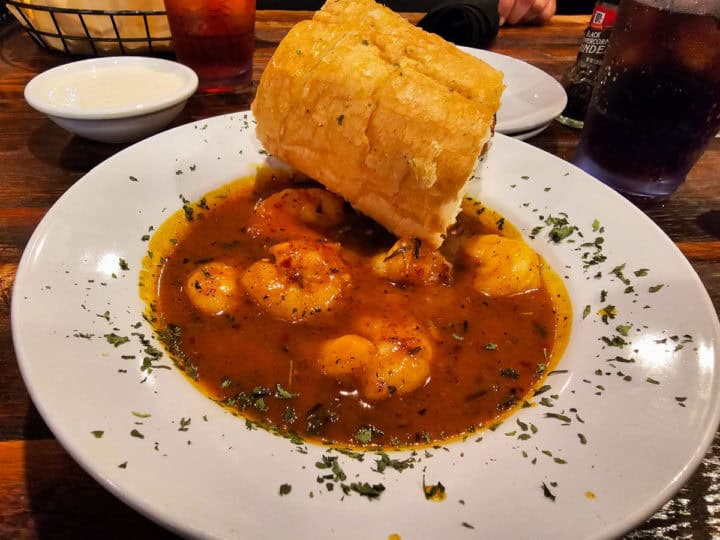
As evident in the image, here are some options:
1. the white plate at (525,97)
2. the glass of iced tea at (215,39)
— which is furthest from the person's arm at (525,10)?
the glass of iced tea at (215,39)

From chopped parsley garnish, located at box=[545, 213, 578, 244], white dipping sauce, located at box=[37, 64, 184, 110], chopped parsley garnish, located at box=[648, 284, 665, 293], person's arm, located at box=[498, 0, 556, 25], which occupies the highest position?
white dipping sauce, located at box=[37, 64, 184, 110]

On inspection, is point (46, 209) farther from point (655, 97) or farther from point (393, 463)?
point (655, 97)

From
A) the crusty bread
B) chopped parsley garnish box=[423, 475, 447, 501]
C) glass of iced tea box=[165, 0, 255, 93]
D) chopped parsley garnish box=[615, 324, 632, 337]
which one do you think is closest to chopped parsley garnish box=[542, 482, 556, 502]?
chopped parsley garnish box=[423, 475, 447, 501]

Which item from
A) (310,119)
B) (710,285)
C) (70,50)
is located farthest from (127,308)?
(70,50)

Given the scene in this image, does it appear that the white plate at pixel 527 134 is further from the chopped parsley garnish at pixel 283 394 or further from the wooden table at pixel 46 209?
the chopped parsley garnish at pixel 283 394

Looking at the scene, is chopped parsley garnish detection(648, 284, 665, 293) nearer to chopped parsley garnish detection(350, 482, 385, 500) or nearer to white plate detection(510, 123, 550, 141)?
chopped parsley garnish detection(350, 482, 385, 500)

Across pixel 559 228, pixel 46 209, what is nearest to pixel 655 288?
pixel 559 228

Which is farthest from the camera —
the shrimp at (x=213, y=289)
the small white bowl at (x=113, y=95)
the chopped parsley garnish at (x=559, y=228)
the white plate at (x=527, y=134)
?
the white plate at (x=527, y=134)
